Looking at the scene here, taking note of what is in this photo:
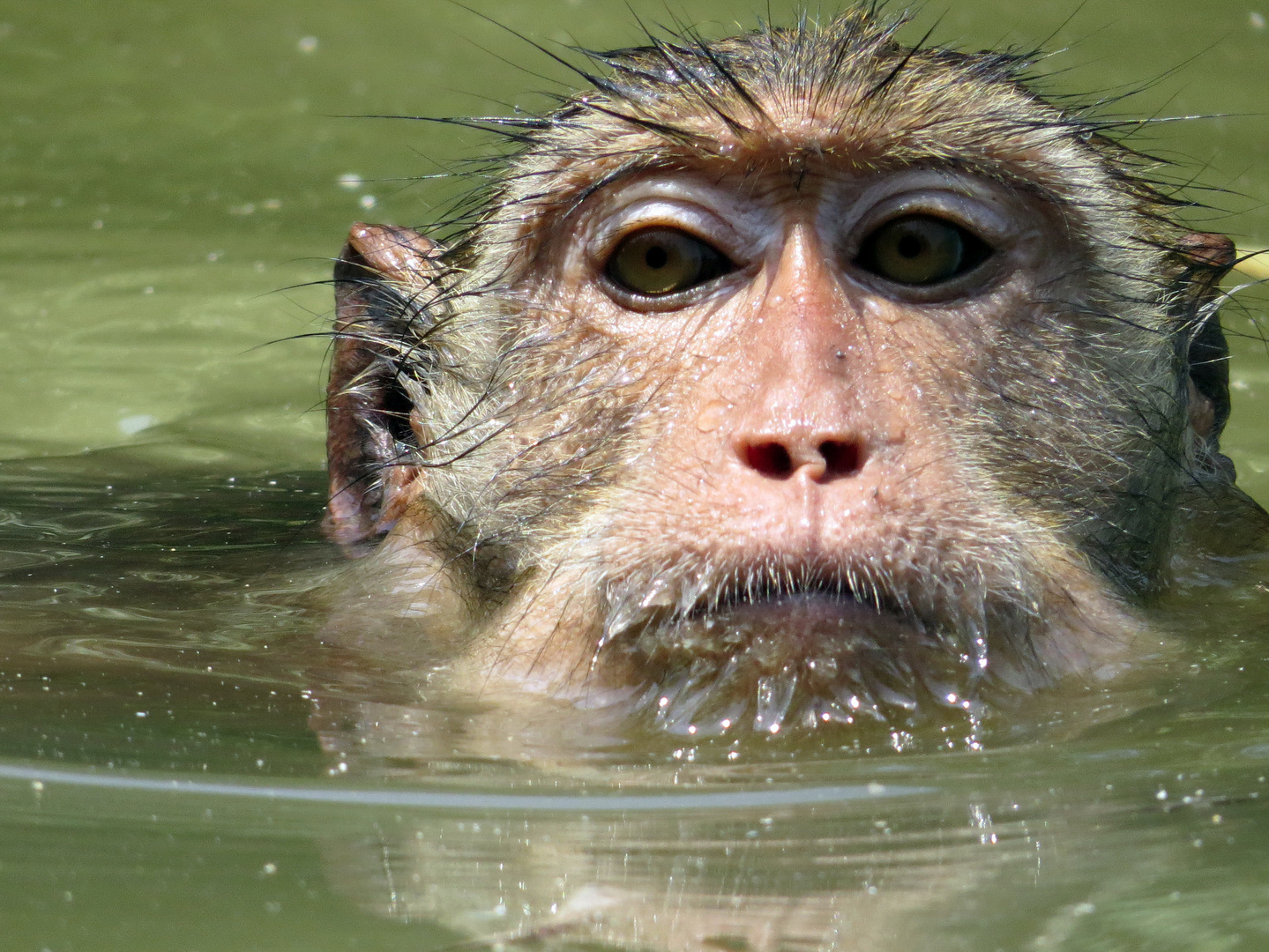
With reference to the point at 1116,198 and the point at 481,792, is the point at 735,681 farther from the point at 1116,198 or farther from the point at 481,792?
the point at 1116,198

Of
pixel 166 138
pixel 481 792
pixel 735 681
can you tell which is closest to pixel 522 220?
pixel 735 681

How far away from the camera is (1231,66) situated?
10.4 metres

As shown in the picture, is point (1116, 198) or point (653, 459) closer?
point (653, 459)

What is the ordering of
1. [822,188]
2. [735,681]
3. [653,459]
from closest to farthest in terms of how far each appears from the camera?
1. [735,681]
2. [653,459]
3. [822,188]

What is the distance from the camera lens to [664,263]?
3.97m

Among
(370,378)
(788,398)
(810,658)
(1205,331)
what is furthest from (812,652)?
(1205,331)

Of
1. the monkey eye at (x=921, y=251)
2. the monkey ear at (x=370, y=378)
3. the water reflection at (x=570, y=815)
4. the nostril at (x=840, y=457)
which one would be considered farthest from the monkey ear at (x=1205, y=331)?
the monkey ear at (x=370, y=378)

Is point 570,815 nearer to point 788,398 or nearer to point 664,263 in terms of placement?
point 788,398

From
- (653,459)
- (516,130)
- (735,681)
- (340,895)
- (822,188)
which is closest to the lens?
(340,895)

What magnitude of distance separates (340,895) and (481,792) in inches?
20.4

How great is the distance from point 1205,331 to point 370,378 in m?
2.26

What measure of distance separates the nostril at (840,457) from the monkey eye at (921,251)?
73cm

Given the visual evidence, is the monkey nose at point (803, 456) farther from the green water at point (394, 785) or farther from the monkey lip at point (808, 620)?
the green water at point (394, 785)

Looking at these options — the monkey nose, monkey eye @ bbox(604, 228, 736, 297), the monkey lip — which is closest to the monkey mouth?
the monkey lip
